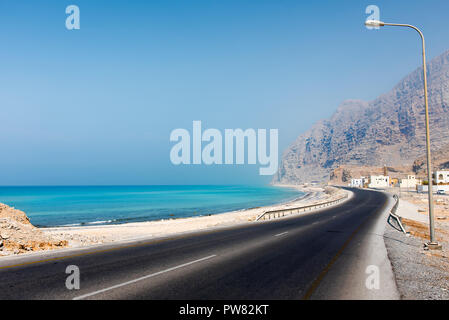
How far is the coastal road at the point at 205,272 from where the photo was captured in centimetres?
659

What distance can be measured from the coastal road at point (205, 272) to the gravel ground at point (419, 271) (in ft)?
1.16

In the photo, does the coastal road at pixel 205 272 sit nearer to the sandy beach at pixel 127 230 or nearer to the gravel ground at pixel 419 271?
the gravel ground at pixel 419 271

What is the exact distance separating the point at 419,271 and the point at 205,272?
6775mm

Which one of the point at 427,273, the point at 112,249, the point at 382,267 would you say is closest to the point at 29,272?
the point at 112,249

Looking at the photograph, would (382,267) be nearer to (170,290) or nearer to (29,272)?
(170,290)

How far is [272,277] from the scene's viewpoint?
7.95 meters

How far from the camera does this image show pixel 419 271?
9.28m

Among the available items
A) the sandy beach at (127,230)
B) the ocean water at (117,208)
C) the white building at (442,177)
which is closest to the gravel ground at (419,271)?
the sandy beach at (127,230)

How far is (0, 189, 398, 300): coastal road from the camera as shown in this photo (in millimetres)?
6586

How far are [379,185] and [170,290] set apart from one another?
153158 mm
